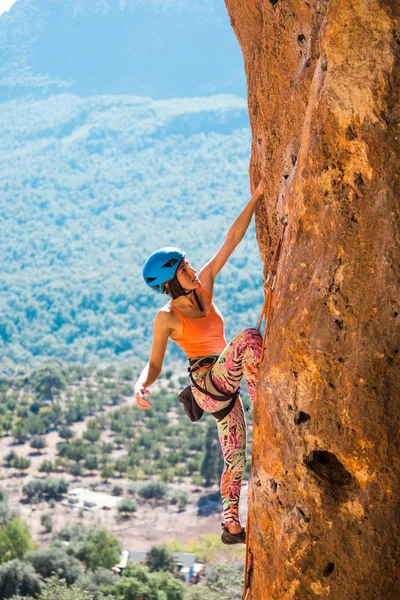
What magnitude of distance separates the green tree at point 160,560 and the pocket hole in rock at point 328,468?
3824 centimetres

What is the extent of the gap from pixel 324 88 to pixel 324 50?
0.24m

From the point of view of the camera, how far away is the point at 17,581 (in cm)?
3478

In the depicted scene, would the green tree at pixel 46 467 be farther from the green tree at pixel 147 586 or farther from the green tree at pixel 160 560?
the green tree at pixel 147 586

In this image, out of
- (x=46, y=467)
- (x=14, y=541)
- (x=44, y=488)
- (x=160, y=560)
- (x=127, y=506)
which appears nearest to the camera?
(x=160, y=560)

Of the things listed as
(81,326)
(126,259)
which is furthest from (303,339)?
(126,259)

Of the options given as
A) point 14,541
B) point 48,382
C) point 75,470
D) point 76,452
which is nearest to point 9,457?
point 76,452

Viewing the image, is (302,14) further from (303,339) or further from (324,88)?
(303,339)

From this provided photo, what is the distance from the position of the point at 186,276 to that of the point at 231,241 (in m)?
0.45

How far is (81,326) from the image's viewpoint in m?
152

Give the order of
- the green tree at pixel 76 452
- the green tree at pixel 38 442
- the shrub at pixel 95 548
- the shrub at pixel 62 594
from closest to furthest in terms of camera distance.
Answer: the shrub at pixel 62 594, the shrub at pixel 95 548, the green tree at pixel 76 452, the green tree at pixel 38 442

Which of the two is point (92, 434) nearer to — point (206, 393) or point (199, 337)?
point (199, 337)

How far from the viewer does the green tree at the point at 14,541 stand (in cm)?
4225

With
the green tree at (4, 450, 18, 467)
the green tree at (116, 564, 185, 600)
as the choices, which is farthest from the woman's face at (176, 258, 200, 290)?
the green tree at (4, 450, 18, 467)

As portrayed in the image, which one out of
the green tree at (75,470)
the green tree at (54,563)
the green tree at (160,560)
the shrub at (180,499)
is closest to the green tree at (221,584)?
the green tree at (160,560)
